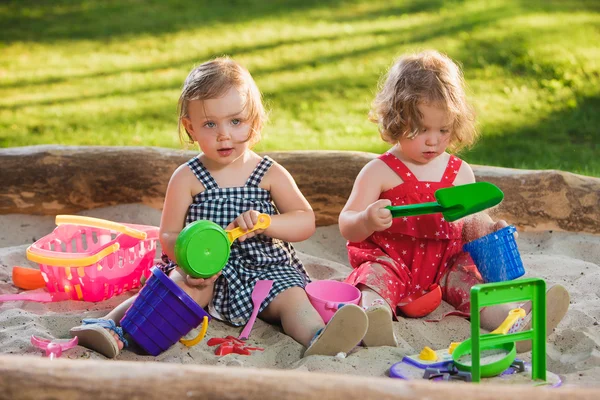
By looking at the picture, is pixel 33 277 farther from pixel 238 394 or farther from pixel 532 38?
pixel 532 38

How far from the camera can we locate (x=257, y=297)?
2719mm

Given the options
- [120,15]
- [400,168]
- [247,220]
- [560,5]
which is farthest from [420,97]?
[120,15]

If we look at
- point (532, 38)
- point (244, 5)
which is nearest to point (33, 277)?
point (532, 38)

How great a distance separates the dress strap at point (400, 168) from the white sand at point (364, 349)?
0.47 metres

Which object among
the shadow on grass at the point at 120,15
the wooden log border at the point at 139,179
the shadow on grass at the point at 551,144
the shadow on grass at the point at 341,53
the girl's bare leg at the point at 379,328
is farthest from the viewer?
the shadow on grass at the point at 120,15

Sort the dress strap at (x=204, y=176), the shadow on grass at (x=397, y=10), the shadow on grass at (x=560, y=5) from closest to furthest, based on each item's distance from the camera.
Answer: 1. the dress strap at (x=204, y=176)
2. the shadow on grass at (x=560, y=5)
3. the shadow on grass at (x=397, y=10)

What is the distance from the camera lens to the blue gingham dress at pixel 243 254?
2729 mm

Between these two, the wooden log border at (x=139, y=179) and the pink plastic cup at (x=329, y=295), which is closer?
the pink plastic cup at (x=329, y=295)

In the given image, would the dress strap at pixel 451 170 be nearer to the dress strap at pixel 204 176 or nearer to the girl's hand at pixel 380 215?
the girl's hand at pixel 380 215

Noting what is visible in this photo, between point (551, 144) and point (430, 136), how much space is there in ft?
9.46

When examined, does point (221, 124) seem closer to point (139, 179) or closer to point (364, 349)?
point (364, 349)

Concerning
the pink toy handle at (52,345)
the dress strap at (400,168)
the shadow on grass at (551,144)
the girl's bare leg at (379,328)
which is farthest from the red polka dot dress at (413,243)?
the shadow on grass at (551,144)

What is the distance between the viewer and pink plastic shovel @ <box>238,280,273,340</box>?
265 cm

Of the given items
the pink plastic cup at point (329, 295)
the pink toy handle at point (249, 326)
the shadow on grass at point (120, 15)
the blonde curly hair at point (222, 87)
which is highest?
the shadow on grass at point (120, 15)
